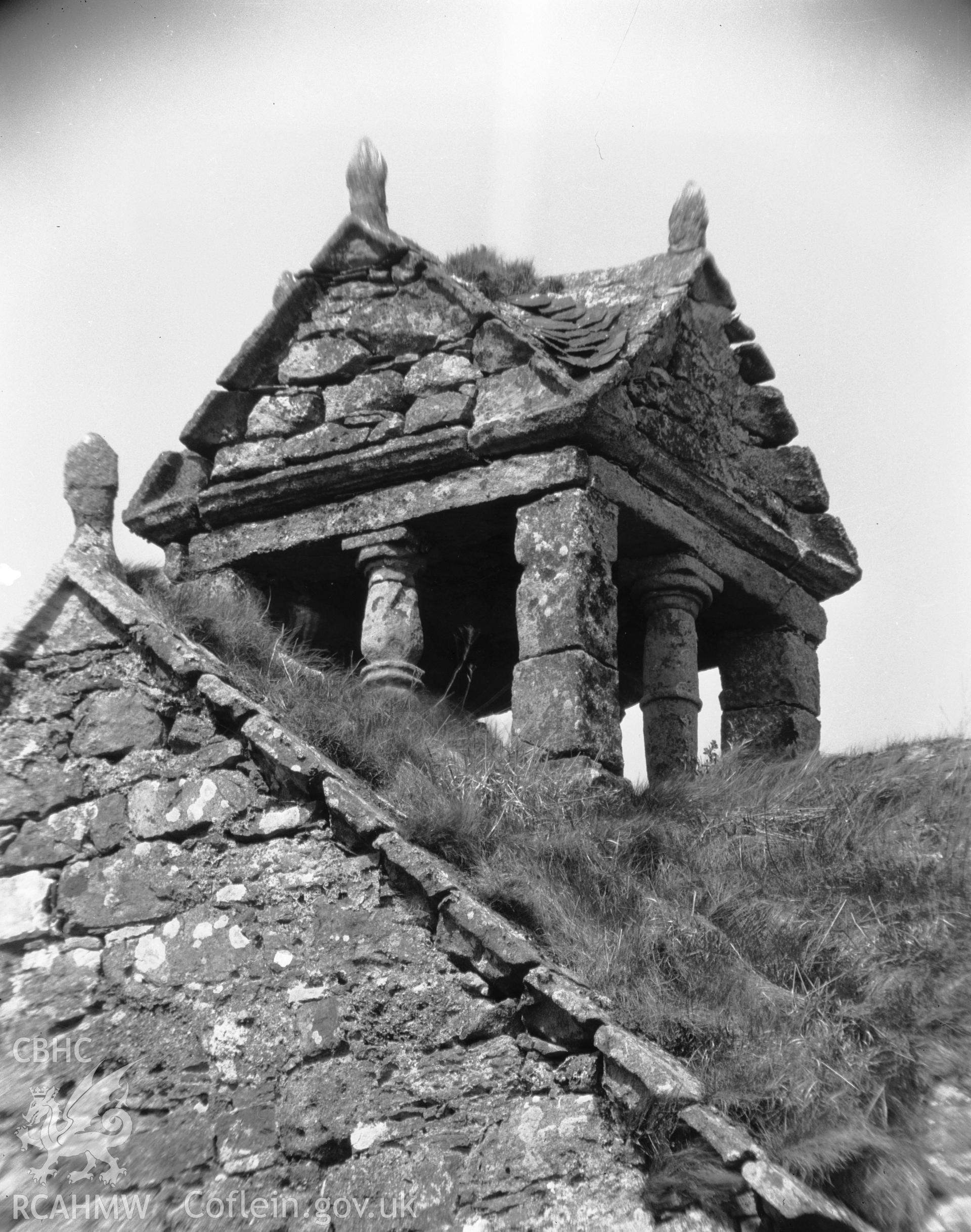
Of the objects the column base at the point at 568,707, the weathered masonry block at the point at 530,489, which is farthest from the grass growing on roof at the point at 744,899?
the weathered masonry block at the point at 530,489

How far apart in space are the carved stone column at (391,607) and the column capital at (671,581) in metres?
1.34

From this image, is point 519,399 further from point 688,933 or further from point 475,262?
point 688,933

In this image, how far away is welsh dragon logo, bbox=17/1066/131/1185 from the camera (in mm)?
4359

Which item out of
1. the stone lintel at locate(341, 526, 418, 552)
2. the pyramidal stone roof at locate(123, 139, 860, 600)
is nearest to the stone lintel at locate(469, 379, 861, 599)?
the pyramidal stone roof at locate(123, 139, 860, 600)

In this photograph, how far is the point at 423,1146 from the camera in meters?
4.25

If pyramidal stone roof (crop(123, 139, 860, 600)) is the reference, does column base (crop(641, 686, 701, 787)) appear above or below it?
below

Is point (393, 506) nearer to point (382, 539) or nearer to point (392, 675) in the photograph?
point (382, 539)

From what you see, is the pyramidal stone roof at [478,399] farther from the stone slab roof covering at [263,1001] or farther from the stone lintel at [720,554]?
the stone slab roof covering at [263,1001]

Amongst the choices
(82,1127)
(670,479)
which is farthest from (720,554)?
(82,1127)

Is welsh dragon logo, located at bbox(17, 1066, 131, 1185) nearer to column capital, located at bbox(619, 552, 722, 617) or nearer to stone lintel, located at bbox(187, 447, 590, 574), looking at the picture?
stone lintel, located at bbox(187, 447, 590, 574)

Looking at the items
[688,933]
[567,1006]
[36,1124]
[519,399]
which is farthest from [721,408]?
[36,1124]

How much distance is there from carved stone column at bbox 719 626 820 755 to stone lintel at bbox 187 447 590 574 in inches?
88.9

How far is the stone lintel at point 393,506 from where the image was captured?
759cm

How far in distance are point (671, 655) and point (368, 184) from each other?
3674mm
